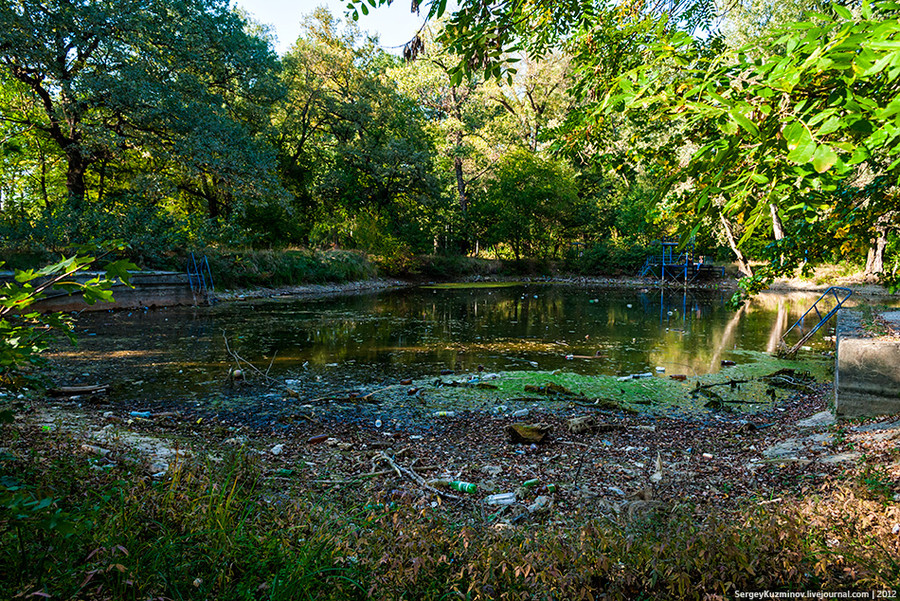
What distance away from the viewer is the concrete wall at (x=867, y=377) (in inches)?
161

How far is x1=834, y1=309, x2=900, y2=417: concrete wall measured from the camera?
4.09 metres

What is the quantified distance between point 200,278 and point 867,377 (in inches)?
656

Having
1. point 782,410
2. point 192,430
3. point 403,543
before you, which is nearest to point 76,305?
point 192,430

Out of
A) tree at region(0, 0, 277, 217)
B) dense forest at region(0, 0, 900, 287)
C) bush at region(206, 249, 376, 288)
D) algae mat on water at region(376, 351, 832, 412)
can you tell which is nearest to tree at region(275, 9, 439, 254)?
dense forest at region(0, 0, 900, 287)

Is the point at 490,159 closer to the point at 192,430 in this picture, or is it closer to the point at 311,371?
the point at 311,371

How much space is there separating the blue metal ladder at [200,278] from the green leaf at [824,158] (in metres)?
16.5

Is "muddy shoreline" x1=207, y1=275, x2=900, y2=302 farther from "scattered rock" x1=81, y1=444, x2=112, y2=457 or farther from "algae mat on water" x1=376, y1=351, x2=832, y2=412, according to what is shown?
"scattered rock" x1=81, y1=444, x2=112, y2=457

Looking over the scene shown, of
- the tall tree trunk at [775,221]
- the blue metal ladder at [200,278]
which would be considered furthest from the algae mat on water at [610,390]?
the blue metal ladder at [200,278]

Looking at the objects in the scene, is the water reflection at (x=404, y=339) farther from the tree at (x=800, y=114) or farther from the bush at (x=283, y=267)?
the tree at (x=800, y=114)

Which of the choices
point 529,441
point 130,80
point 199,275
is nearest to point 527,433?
point 529,441

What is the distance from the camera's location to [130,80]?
13820 millimetres

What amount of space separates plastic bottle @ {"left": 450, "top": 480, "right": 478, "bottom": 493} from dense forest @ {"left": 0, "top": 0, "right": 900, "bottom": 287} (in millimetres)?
2124

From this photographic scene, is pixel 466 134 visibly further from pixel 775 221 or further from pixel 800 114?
pixel 800 114

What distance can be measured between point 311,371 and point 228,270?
39.0ft
